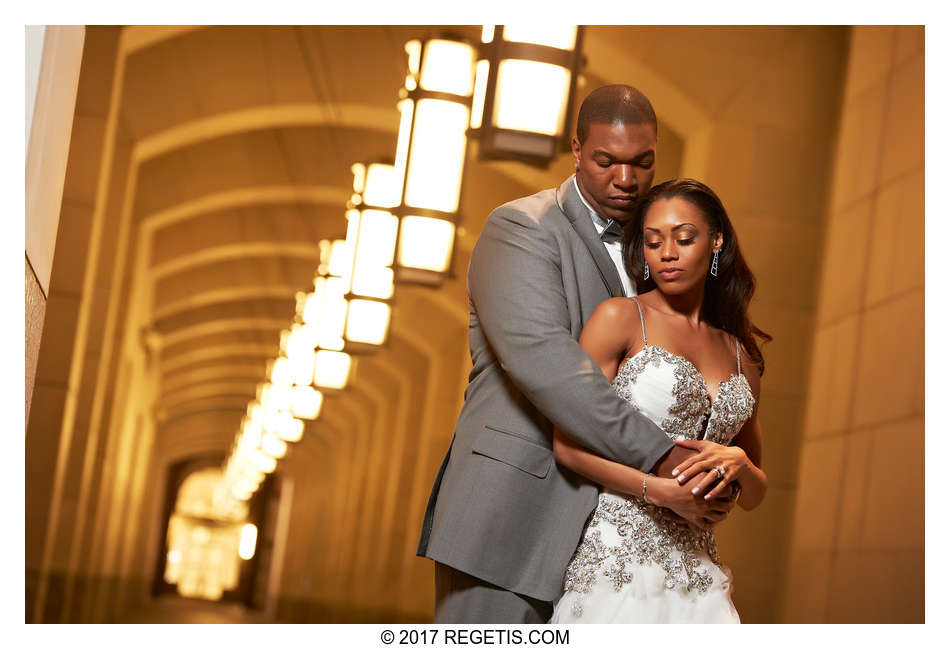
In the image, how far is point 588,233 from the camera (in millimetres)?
3162

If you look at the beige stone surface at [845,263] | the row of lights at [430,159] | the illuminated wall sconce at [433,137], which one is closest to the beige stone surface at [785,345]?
the beige stone surface at [845,263]

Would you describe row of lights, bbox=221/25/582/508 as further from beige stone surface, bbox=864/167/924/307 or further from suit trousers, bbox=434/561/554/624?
beige stone surface, bbox=864/167/924/307

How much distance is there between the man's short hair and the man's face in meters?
0.02

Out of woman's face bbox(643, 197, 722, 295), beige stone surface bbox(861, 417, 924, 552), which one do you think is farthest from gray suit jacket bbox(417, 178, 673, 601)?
beige stone surface bbox(861, 417, 924, 552)

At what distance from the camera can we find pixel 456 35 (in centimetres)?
574

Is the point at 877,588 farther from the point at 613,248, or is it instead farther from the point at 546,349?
the point at 546,349

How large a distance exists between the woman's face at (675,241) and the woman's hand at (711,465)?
425 millimetres

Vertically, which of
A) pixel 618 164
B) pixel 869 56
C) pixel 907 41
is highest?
pixel 869 56

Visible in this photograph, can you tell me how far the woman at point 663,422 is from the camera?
2963 mm

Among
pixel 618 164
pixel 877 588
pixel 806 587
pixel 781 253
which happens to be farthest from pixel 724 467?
pixel 781 253

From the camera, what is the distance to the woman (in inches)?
117

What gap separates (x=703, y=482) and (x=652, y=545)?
0.30 metres

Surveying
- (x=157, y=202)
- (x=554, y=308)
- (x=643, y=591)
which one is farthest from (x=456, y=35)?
(x=157, y=202)

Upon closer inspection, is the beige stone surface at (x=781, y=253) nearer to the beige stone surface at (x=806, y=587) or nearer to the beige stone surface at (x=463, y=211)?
the beige stone surface at (x=463, y=211)
